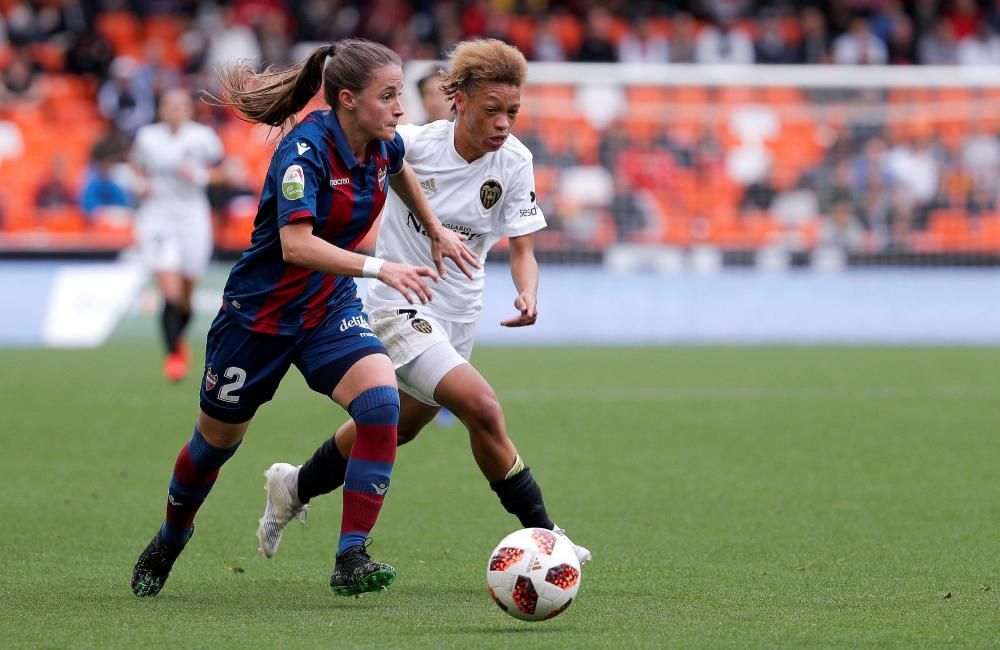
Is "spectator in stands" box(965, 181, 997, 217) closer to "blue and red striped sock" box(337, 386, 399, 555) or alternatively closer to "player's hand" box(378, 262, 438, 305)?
"blue and red striped sock" box(337, 386, 399, 555)

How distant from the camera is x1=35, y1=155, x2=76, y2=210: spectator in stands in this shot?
1884cm

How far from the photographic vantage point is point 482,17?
23391mm

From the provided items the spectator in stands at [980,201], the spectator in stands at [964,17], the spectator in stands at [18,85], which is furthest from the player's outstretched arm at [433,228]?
the spectator in stands at [964,17]

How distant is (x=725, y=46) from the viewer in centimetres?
2302

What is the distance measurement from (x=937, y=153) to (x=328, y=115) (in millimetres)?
14948

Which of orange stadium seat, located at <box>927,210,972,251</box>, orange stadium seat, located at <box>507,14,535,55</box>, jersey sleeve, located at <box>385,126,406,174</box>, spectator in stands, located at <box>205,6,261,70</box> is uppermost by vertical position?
jersey sleeve, located at <box>385,126,406,174</box>

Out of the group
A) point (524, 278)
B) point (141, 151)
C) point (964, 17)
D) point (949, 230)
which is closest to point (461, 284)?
point (524, 278)

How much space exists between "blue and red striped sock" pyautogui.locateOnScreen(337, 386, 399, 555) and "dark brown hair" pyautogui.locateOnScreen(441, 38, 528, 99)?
1.38m

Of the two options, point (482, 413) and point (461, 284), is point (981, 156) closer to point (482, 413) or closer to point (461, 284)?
point (461, 284)

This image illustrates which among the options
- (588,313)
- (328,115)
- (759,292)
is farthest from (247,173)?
(328,115)

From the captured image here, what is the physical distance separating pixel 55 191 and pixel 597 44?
8.31 meters

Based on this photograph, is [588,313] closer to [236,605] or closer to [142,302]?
[142,302]

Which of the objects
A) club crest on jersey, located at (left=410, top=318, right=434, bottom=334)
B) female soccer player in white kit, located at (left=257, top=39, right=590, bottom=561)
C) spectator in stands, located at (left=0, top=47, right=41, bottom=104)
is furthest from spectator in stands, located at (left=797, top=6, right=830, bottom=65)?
club crest on jersey, located at (left=410, top=318, right=434, bottom=334)

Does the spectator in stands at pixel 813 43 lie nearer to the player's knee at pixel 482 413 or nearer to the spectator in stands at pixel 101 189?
the spectator in stands at pixel 101 189
